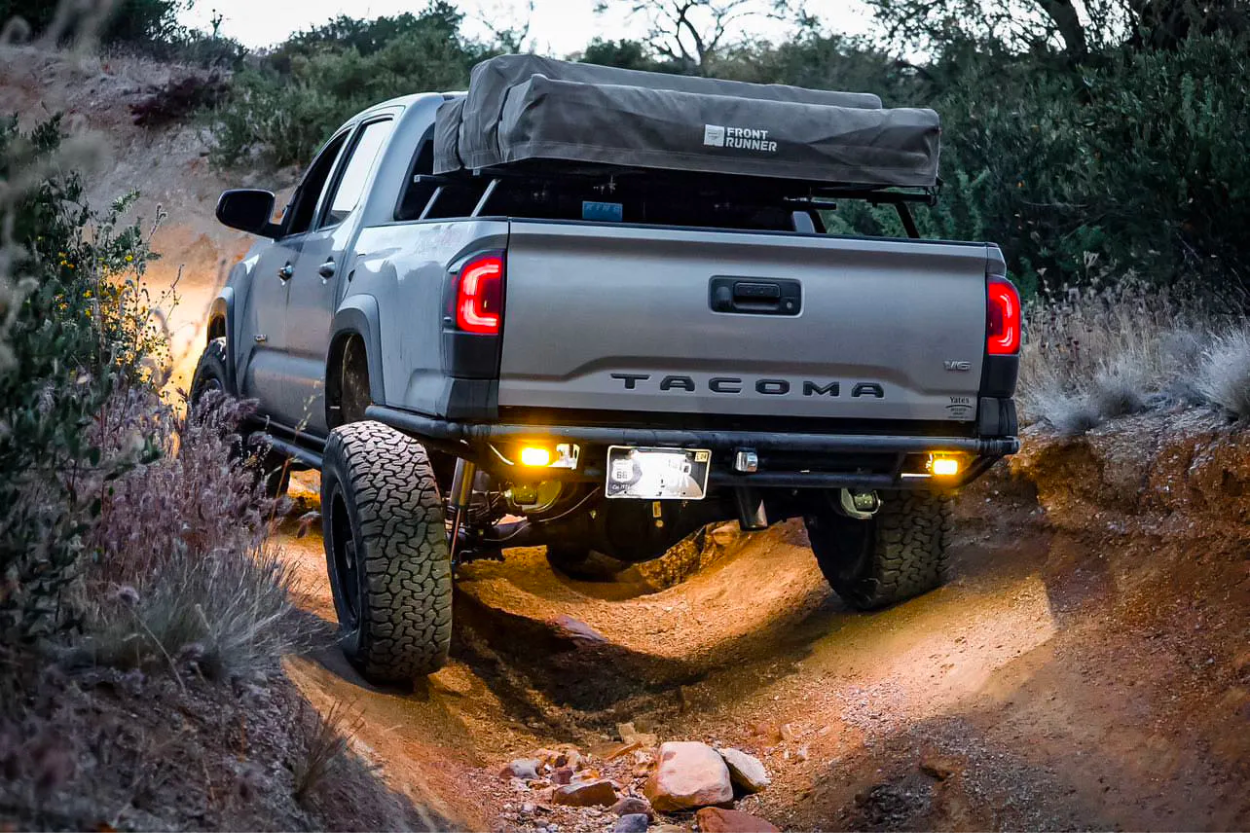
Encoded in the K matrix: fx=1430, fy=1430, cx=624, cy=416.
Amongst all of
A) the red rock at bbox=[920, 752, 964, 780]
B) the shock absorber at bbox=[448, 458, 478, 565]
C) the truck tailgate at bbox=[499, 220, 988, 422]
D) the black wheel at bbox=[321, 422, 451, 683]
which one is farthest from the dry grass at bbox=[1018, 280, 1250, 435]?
the black wheel at bbox=[321, 422, 451, 683]

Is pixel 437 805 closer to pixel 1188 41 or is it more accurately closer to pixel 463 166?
pixel 463 166

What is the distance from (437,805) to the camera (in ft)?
14.9

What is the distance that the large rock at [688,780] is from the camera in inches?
194

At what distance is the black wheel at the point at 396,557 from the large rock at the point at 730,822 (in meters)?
1.15

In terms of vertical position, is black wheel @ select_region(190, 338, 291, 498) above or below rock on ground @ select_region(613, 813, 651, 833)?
above

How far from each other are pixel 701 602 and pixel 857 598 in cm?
155

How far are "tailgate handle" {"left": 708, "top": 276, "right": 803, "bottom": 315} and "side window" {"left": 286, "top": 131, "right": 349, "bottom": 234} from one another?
3.00 m

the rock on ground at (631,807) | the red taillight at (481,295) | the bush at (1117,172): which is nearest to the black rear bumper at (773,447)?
the red taillight at (481,295)

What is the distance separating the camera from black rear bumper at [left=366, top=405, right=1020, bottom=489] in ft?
15.7

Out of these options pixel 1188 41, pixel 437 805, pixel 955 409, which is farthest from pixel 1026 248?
pixel 437 805

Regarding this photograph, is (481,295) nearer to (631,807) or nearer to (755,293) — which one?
(755,293)

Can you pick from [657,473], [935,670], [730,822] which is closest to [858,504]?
[935,670]

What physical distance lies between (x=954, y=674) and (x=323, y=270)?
10.5ft

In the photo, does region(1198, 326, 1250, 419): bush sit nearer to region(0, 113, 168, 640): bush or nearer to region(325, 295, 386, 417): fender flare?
region(325, 295, 386, 417): fender flare
